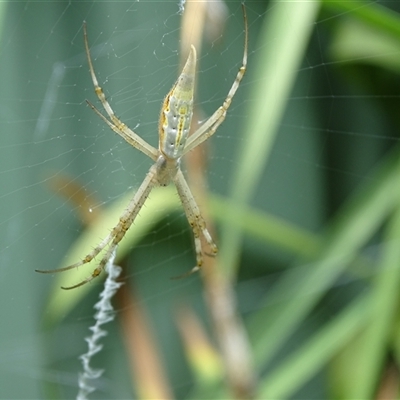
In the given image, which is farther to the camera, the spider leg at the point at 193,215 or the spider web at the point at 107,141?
the spider web at the point at 107,141

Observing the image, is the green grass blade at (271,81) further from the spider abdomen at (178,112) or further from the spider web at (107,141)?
the spider abdomen at (178,112)

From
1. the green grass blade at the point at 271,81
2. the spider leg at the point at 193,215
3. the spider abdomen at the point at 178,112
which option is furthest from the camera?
the spider leg at the point at 193,215

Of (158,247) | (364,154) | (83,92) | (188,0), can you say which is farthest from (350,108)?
(188,0)

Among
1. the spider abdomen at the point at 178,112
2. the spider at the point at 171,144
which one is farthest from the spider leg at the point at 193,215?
the spider abdomen at the point at 178,112

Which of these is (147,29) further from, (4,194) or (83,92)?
(4,194)

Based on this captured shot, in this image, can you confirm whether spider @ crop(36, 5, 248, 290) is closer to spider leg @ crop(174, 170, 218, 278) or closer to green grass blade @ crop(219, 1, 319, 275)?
spider leg @ crop(174, 170, 218, 278)

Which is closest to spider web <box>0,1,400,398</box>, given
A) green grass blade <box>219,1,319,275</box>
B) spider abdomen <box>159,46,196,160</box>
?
green grass blade <box>219,1,319,275</box>

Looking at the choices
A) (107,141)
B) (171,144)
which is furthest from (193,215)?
(107,141)
